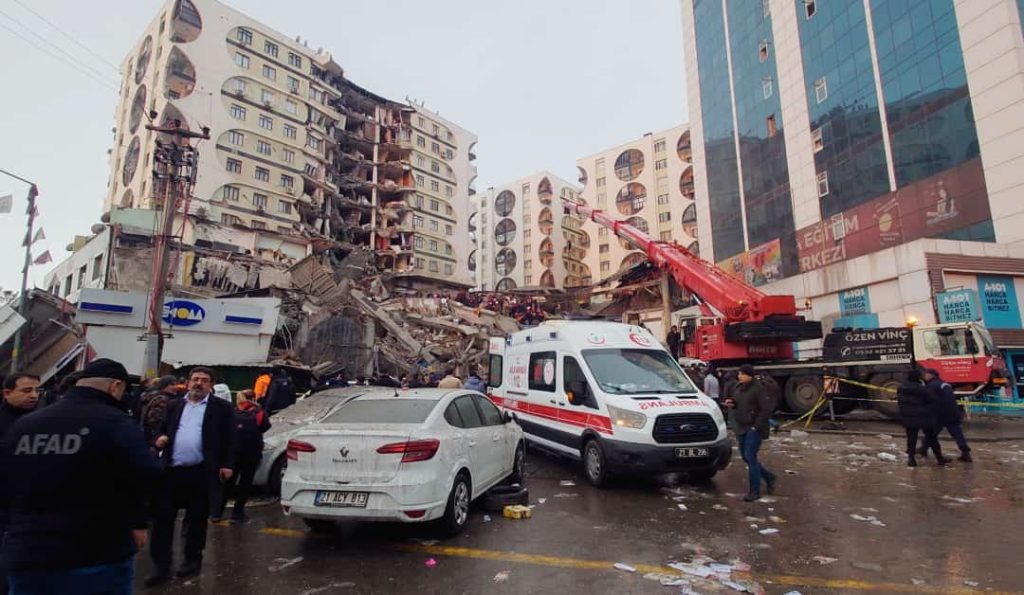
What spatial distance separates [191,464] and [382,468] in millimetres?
1727

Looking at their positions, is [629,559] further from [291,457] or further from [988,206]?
→ [988,206]

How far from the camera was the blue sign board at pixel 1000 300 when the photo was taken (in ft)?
67.6

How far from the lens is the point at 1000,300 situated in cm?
2084

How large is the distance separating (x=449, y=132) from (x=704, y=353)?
5753 cm

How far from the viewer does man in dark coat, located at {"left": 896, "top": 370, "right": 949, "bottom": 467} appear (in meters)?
8.88

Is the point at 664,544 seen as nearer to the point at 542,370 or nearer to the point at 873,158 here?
the point at 542,370

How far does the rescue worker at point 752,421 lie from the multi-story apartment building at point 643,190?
56.6m

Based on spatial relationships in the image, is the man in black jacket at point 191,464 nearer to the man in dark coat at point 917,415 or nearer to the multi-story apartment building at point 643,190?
the man in dark coat at point 917,415

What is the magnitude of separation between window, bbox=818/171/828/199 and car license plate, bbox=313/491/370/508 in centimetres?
3159

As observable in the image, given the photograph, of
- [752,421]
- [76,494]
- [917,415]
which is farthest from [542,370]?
[76,494]

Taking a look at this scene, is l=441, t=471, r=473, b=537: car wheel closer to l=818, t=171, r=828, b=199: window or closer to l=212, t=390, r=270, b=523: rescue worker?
l=212, t=390, r=270, b=523: rescue worker

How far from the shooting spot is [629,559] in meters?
4.86

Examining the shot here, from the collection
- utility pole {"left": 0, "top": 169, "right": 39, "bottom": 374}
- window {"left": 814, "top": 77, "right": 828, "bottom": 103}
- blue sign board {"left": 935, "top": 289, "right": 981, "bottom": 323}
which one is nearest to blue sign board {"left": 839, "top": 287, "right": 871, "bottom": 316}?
blue sign board {"left": 935, "top": 289, "right": 981, "bottom": 323}

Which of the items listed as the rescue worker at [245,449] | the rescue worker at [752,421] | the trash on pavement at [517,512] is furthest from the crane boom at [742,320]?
the rescue worker at [245,449]
